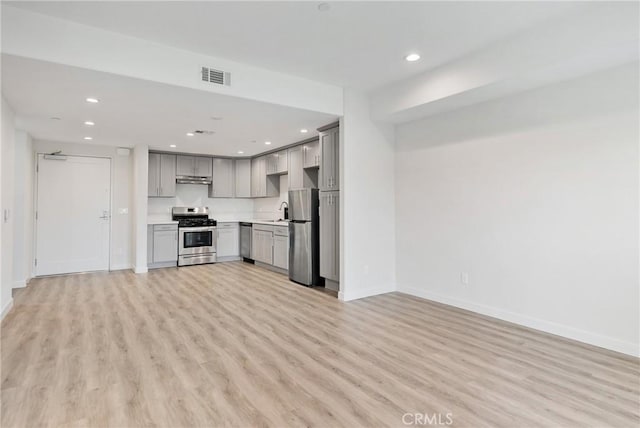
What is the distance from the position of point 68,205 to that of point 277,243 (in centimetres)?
385

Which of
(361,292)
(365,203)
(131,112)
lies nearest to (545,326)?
(361,292)

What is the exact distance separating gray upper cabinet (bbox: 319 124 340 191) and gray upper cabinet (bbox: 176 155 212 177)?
12.2ft

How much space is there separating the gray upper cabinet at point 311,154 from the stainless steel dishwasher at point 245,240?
2191 millimetres

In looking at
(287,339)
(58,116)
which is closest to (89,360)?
(287,339)

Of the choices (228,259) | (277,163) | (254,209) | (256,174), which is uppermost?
(277,163)

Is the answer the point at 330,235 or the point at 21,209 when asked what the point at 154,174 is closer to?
the point at 21,209

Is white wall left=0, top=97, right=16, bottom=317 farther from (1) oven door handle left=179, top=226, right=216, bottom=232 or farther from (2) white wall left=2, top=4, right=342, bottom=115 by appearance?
(1) oven door handle left=179, top=226, right=216, bottom=232

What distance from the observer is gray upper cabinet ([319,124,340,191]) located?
4.80 meters

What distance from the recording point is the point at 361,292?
468 centimetres

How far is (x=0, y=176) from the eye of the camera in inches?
138

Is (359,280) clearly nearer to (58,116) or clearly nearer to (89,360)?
(89,360)

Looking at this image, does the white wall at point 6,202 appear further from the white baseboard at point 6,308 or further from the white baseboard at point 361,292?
the white baseboard at point 361,292

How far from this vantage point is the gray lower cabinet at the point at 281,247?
6.13 metres

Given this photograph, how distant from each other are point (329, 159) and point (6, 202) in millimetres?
3830
